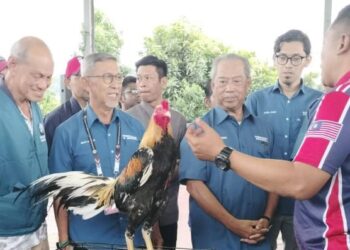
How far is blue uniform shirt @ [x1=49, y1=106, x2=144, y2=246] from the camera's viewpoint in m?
2.08

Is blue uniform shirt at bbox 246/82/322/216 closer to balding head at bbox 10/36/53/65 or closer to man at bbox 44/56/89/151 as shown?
man at bbox 44/56/89/151

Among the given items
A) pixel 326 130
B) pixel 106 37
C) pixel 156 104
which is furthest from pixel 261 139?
pixel 106 37

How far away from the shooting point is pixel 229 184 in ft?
7.00

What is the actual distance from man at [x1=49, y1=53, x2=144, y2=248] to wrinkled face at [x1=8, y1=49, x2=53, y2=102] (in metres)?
0.25

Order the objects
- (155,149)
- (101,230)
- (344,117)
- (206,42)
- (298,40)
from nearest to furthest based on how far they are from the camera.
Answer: (344,117) → (155,149) → (101,230) → (298,40) → (206,42)

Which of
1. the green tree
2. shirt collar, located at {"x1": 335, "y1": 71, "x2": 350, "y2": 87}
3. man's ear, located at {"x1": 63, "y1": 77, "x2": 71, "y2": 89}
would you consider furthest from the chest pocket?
the green tree

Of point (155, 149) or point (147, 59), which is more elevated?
point (147, 59)

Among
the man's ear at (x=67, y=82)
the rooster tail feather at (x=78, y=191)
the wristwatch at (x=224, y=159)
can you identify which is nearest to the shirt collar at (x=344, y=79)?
the wristwatch at (x=224, y=159)

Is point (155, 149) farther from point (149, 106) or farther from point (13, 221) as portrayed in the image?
point (149, 106)

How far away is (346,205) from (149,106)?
77.6 inches

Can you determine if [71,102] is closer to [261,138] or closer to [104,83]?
[104,83]

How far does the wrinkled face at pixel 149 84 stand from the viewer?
10.3ft

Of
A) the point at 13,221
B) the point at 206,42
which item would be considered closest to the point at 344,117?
the point at 13,221

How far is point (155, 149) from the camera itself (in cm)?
181
